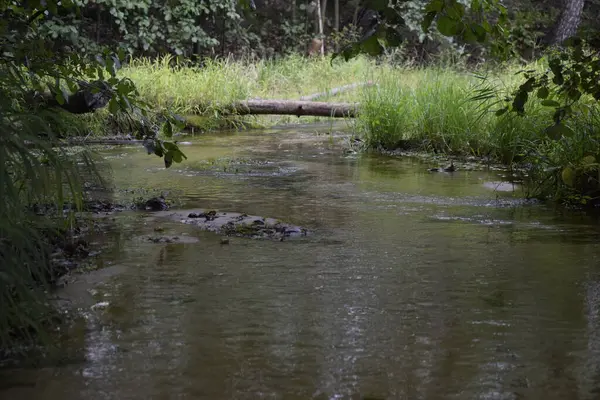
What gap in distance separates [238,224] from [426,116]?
4.59 m

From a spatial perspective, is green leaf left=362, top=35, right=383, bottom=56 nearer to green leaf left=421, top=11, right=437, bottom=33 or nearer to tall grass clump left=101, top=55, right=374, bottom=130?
green leaf left=421, top=11, right=437, bottom=33

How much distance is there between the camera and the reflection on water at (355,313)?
2268 mm

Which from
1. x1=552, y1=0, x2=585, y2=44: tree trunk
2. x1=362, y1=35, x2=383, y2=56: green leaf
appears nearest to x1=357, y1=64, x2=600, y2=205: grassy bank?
x1=362, y1=35, x2=383, y2=56: green leaf

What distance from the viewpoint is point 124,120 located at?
10.1m

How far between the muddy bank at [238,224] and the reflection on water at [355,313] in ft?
0.46

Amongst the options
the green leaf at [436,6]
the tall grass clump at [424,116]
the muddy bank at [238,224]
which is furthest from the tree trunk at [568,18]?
the green leaf at [436,6]

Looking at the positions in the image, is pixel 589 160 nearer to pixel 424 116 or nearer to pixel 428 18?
pixel 428 18

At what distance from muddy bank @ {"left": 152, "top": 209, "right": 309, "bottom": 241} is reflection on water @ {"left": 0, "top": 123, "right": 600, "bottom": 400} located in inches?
5.6

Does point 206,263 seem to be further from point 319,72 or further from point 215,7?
point 215,7

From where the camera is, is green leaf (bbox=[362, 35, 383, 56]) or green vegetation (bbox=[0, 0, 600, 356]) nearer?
green vegetation (bbox=[0, 0, 600, 356])

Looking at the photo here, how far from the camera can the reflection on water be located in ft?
7.44

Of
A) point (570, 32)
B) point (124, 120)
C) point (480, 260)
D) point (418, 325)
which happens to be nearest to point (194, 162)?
point (124, 120)

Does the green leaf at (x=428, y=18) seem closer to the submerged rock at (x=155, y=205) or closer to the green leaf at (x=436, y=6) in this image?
the green leaf at (x=436, y=6)

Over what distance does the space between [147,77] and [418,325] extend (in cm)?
912
